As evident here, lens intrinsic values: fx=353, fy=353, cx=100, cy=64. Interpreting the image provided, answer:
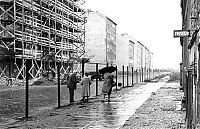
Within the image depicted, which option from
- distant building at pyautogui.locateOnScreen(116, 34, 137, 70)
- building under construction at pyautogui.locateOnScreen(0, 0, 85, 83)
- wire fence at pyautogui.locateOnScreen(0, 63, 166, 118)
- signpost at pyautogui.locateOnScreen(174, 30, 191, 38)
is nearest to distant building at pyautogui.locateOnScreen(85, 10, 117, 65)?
distant building at pyautogui.locateOnScreen(116, 34, 137, 70)

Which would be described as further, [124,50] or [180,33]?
[124,50]

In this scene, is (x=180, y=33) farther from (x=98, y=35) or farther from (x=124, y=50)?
(x=124, y=50)

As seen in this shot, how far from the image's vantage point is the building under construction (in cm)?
4219

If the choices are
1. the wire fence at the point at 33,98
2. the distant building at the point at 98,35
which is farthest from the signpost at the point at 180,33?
the distant building at the point at 98,35

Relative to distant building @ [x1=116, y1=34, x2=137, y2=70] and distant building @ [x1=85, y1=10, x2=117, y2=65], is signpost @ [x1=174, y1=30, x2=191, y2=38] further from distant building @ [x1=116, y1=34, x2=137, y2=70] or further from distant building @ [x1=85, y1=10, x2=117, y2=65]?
distant building @ [x1=116, y1=34, x2=137, y2=70]

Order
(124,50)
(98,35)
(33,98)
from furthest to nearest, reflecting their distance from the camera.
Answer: (124,50) < (98,35) < (33,98)

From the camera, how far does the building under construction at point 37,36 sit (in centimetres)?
4219

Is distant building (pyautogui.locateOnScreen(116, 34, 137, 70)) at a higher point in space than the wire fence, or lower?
higher

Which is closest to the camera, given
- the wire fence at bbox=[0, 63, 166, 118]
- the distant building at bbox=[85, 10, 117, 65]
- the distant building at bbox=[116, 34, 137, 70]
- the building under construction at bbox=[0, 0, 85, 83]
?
the wire fence at bbox=[0, 63, 166, 118]

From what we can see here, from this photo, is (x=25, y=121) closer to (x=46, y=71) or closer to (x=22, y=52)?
(x=22, y=52)

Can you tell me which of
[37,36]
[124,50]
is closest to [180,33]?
[37,36]

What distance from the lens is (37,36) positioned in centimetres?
4784

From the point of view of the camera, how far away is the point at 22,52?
42.5 meters

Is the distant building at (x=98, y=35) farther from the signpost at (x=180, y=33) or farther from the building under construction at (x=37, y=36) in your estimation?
the signpost at (x=180, y=33)
